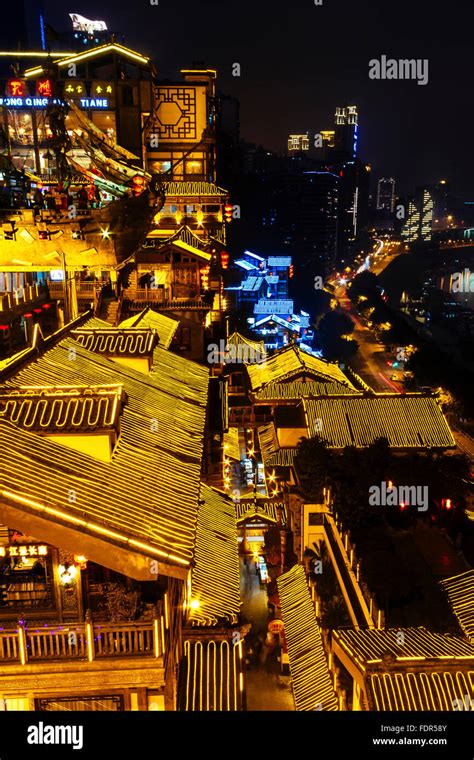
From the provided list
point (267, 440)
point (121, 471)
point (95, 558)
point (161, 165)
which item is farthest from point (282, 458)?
point (161, 165)

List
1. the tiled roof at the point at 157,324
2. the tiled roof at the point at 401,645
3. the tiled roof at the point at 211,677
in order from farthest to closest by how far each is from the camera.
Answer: the tiled roof at the point at 157,324
the tiled roof at the point at 401,645
the tiled roof at the point at 211,677

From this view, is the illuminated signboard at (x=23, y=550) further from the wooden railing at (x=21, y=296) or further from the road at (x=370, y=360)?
the road at (x=370, y=360)

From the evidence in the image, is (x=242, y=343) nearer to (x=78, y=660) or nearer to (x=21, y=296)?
(x=21, y=296)

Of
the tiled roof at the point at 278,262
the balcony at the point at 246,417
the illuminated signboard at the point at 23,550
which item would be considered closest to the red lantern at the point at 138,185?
the balcony at the point at 246,417

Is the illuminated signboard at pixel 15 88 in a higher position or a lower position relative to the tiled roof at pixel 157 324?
higher

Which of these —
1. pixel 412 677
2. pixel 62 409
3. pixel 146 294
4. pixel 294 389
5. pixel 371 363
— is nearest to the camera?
pixel 62 409

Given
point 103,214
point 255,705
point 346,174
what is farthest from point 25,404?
point 346,174
